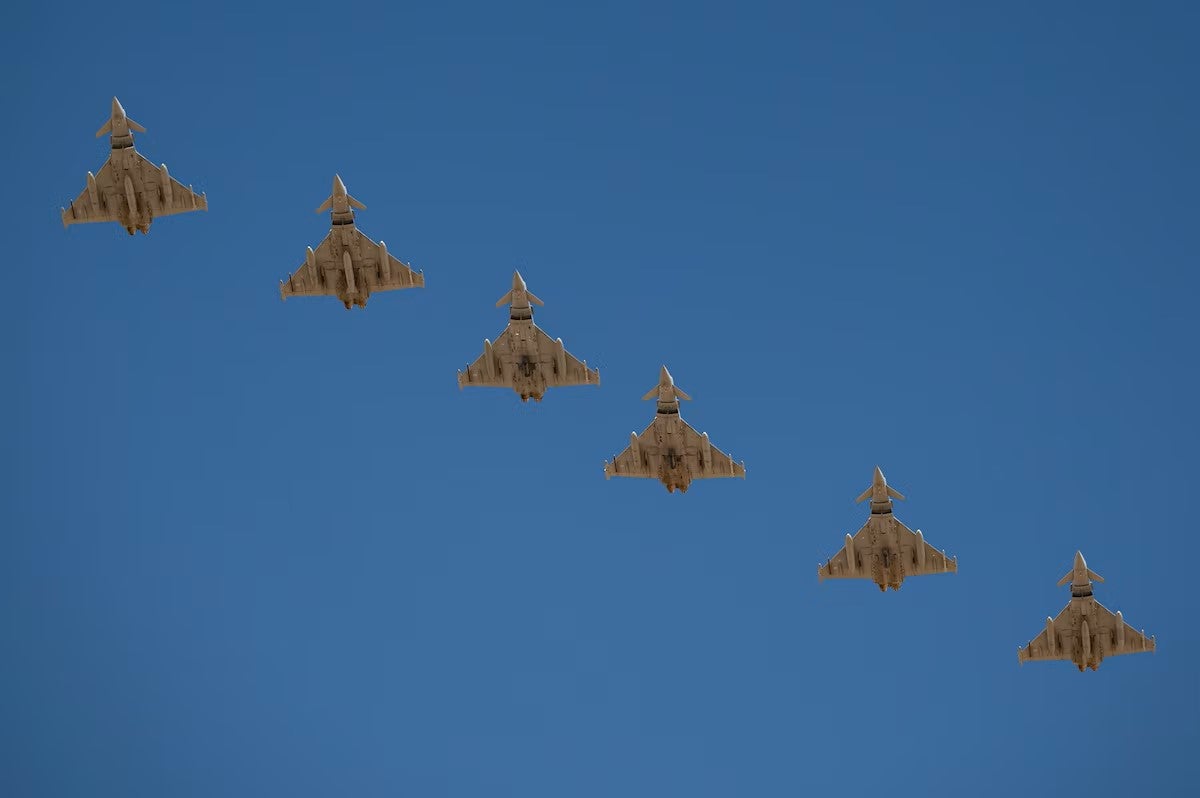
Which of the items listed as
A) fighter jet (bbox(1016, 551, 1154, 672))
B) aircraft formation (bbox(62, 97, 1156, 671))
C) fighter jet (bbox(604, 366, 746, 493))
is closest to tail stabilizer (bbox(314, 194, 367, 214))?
aircraft formation (bbox(62, 97, 1156, 671))

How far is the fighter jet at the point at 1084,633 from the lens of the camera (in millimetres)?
119062

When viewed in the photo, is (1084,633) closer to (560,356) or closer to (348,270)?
(560,356)

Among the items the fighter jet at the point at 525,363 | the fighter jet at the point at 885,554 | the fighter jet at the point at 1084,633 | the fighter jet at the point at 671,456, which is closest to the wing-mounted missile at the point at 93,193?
the fighter jet at the point at 525,363

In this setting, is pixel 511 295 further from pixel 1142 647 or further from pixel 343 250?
pixel 1142 647

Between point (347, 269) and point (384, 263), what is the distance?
2.13 m

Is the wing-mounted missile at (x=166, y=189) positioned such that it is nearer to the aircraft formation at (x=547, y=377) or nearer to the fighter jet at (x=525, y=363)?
the aircraft formation at (x=547, y=377)

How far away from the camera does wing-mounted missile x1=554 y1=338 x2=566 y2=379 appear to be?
116 m

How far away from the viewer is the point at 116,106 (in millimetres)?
114875

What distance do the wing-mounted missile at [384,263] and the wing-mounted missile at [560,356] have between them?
397 inches

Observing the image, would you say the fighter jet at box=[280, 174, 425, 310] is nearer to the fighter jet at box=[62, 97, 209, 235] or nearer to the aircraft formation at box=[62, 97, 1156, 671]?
the aircraft formation at box=[62, 97, 1156, 671]

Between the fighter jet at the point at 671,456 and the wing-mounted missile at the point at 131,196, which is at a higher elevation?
the wing-mounted missile at the point at 131,196

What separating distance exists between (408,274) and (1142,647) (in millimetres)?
47236

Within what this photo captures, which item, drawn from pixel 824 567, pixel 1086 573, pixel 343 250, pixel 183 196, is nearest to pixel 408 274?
pixel 343 250

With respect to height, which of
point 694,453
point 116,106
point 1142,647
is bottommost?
point 1142,647
